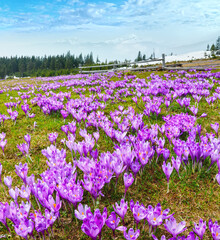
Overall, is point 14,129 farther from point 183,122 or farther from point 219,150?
point 219,150

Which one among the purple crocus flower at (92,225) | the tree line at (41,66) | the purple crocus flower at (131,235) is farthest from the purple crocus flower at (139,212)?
the tree line at (41,66)

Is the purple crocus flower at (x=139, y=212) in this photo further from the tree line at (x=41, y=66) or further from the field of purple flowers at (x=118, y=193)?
the tree line at (x=41, y=66)

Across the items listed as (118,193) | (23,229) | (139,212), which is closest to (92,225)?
(139,212)

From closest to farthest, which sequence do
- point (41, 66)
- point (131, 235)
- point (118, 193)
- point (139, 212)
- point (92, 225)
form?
point (92, 225) → point (131, 235) → point (139, 212) → point (118, 193) → point (41, 66)

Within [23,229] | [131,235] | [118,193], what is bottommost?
[118,193]

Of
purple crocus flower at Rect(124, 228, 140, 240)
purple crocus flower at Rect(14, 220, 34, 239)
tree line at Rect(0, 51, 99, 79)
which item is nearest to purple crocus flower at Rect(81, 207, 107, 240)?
purple crocus flower at Rect(124, 228, 140, 240)

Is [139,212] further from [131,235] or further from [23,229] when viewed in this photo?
[23,229]

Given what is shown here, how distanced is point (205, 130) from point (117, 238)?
341 centimetres

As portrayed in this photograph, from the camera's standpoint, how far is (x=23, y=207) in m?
1.91

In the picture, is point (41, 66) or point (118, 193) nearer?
point (118, 193)

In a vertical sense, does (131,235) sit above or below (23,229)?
below

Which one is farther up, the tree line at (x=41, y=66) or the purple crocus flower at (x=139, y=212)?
the tree line at (x=41, y=66)

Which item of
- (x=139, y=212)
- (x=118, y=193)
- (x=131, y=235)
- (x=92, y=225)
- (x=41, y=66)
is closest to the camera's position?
(x=92, y=225)

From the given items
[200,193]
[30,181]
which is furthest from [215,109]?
[30,181]
